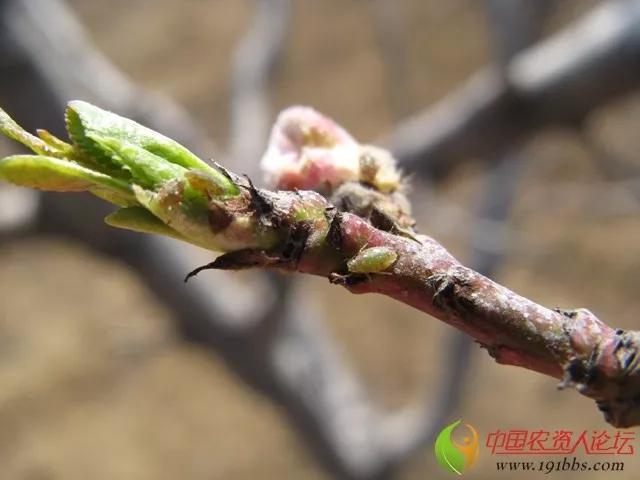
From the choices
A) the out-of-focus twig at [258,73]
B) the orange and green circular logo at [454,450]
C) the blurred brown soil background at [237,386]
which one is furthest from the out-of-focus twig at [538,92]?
the blurred brown soil background at [237,386]

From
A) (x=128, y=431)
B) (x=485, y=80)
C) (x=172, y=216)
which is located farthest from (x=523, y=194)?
(x=172, y=216)

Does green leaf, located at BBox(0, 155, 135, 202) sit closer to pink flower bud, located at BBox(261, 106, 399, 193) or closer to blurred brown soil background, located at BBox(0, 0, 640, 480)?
pink flower bud, located at BBox(261, 106, 399, 193)

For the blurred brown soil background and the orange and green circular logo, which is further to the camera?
the blurred brown soil background

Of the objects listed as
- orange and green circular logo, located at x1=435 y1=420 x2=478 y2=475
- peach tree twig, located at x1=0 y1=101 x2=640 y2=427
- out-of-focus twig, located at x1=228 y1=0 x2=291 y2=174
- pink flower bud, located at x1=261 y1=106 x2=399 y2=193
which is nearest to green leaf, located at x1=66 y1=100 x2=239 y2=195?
peach tree twig, located at x1=0 y1=101 x2=640 y2=427

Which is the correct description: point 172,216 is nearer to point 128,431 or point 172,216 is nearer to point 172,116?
point 172,116

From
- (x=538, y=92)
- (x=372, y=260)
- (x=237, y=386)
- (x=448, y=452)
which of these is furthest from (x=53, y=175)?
(x=237, y=386)

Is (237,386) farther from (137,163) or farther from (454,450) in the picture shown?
(137,163)
